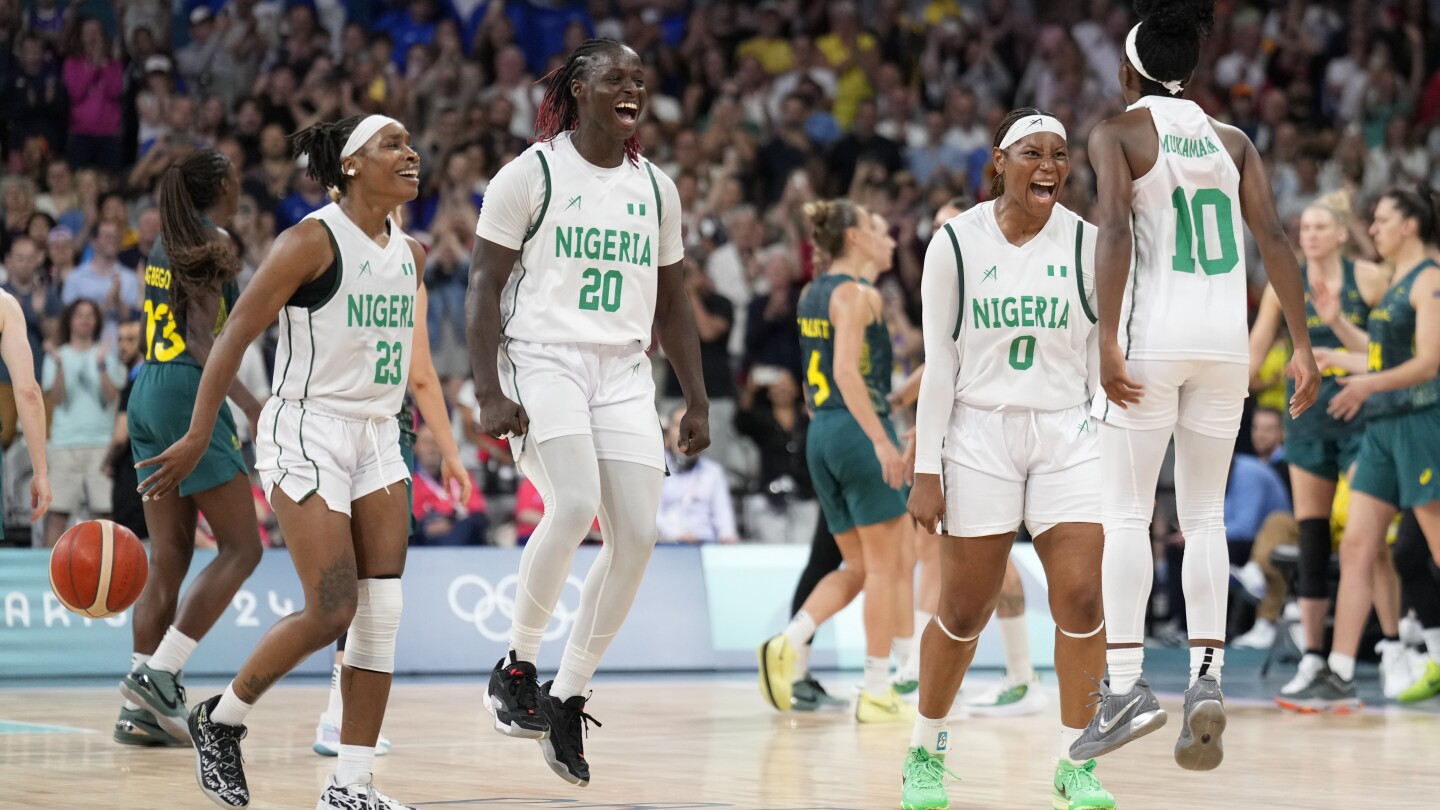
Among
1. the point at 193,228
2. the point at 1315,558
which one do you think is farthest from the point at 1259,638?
the point at 193,228

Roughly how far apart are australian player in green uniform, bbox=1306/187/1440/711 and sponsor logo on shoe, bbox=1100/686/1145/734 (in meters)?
4.32

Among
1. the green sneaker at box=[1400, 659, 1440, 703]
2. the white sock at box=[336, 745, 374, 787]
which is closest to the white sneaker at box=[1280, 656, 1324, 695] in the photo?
the green sneaker at box=[1400, 659, 1440, 703]

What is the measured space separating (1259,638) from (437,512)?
232 inches

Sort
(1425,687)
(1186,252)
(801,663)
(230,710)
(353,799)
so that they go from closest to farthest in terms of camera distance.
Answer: (353,799) < (230,710) < (1186,252) < (801,663) < (1425,687)

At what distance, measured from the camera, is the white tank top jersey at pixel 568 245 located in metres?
6.08

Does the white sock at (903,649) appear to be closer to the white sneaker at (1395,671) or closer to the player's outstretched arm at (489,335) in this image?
the white sneaker at (1395,671)

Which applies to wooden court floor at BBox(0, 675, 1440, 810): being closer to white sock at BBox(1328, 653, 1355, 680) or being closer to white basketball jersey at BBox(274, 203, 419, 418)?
white sock at BBox(1328, 653, 1355, 680)

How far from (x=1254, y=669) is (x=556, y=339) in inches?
297

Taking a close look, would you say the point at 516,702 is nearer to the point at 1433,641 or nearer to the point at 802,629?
the point at 802,629

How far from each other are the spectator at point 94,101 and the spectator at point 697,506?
5.87 meters

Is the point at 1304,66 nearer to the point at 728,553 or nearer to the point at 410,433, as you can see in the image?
the point at 728,553

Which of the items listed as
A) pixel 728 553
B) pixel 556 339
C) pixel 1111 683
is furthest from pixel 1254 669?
pixel 556 339

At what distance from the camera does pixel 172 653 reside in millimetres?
7820

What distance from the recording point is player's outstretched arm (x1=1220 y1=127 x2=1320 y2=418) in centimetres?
624
